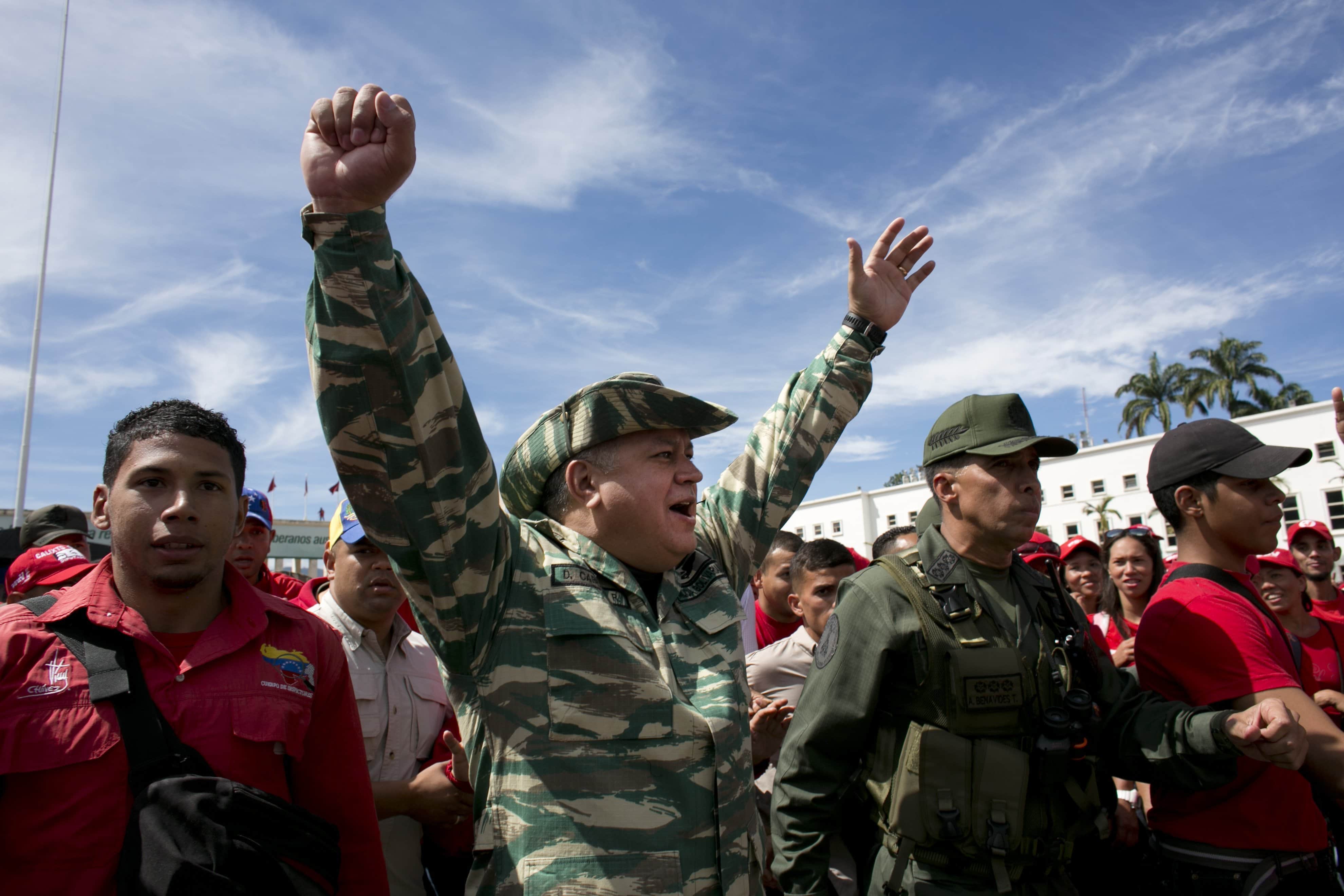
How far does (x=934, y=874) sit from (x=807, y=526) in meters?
59.3

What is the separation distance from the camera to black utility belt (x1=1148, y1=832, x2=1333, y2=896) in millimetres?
2826

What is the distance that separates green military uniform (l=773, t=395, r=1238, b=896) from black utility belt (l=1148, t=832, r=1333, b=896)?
309mm

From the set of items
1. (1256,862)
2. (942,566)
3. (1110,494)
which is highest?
(1110,494)

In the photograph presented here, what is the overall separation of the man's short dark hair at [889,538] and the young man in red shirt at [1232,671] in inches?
90.1

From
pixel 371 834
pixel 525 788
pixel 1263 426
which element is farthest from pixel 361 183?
pixel 1263 426

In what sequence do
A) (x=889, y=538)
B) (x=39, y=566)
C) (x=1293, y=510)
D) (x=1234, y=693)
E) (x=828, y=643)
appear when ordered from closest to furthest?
1. (x=1234, y=693)
2. (x=828, y=643)
3. (x=39, y=566)
4. (x=889, y=538)
5. (x=1293, y=510)

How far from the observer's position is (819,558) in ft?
15.8

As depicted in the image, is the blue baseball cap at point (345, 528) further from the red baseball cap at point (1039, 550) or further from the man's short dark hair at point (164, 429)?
the red baseball cap at point (1039, 550)

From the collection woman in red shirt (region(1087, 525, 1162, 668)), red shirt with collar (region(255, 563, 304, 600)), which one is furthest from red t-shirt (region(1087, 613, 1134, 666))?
red shirt with collar (region(255, 563, 304, 600))

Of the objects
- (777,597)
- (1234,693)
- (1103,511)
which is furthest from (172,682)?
(1103,511)

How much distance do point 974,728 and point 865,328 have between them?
4.56 feet

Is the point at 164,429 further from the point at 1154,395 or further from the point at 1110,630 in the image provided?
the point at 1154,395

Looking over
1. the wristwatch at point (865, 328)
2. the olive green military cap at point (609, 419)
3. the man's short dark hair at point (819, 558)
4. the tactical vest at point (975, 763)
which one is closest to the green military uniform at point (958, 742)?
the tactical vest at point (975, 763)

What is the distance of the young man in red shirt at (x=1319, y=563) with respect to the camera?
6938 mm
